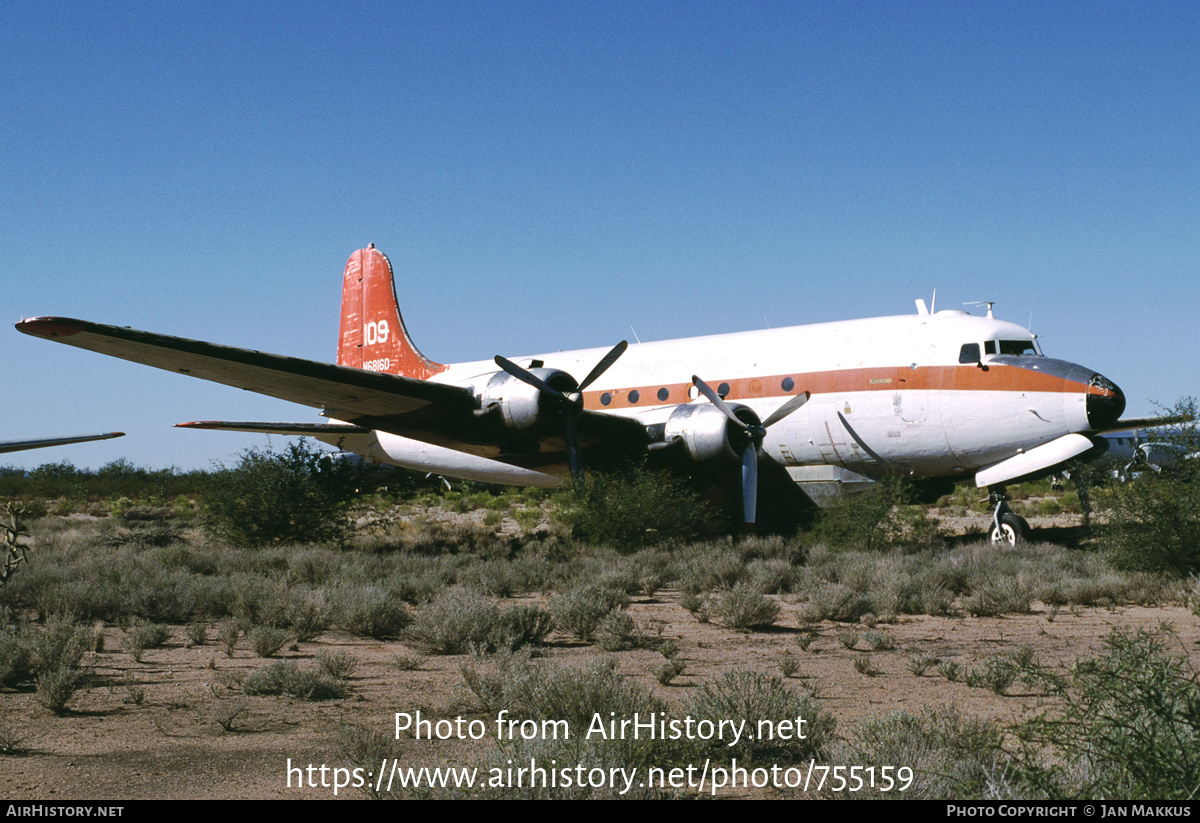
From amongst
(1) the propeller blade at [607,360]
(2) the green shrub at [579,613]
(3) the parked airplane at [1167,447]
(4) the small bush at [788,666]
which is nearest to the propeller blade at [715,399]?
(1) the propeller blade at [607,360]

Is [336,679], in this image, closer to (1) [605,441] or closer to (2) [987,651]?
(2) [987,651]

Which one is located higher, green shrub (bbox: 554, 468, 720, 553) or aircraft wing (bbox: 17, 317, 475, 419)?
aircraft wing (bbox: 17, 317, 475, 419)

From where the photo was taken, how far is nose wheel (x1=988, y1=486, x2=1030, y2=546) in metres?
15.9

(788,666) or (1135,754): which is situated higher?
(1135,754)

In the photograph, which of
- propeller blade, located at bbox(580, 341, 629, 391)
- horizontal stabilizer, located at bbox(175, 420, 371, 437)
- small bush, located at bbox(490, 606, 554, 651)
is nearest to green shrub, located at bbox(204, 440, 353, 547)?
horizontal stabilizer, located at bbox(175, 420, 371, 437)

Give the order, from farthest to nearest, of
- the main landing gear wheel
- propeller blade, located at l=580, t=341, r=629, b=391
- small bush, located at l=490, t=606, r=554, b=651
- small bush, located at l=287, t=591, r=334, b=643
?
1. propeller blade, located at l=580, t=341, r=629, b=391
2. the main landing gear wheel
3. small bush, located at l=287, t=591, r=334, b=643
4. small bush, located at l=490, t=606, r=554, b=651

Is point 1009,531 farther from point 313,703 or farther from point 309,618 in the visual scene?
point 313,703

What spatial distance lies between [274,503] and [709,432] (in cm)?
977

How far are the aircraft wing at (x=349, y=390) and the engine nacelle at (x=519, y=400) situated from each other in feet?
1.02

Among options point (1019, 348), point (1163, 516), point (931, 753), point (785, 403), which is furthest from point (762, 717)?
point (1019, 348)

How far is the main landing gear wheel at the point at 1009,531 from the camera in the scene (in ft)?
51.6

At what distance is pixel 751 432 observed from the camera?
16719mm

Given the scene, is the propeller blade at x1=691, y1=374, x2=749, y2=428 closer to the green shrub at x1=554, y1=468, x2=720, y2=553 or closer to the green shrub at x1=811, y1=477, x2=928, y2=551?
the green shrub at x1=554, y1=468, x2=720, y2=553

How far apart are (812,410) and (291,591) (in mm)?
10235
